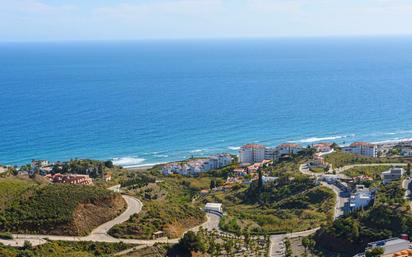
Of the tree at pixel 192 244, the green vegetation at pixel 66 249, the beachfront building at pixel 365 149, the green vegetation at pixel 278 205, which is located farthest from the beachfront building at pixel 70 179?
the beachfront building at pixel 365 149

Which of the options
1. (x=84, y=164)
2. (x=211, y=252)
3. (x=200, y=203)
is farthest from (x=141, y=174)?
(x=211, y=252)

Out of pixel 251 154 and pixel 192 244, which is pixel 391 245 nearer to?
pixel 192 244

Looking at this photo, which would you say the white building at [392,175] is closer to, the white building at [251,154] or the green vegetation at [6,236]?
the white building at [251,154]

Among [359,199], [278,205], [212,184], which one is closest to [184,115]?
[212,184]

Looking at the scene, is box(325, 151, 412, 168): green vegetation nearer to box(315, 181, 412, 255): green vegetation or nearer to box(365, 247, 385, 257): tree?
box(315, 181, 412, 255): green vegetation

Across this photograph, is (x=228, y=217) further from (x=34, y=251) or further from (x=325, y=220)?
(x=34, y=251)
